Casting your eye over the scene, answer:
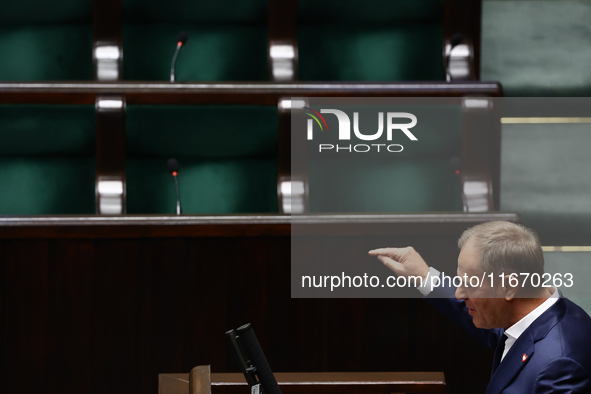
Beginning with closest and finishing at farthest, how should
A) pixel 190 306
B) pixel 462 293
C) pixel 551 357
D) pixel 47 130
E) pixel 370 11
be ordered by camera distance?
1. pixel 551 357
2. pixel 462 293
3. pixel 190 306
4. pixel 47 130
5. pixel 370 11

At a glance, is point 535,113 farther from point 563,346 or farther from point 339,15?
point 563,346

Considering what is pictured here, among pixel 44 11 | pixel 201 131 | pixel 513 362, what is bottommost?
pixel 513 362

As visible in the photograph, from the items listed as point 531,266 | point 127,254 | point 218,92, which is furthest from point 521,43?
point 127,254

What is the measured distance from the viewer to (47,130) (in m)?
1.67

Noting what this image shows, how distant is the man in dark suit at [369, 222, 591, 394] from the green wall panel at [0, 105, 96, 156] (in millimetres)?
1183

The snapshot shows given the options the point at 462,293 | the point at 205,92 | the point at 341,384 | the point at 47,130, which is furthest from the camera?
the point at 47,130

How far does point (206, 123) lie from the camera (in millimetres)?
1665

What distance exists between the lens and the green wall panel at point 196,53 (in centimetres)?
176

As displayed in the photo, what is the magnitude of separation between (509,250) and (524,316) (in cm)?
11

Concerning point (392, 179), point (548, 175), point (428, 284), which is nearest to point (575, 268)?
point (548, 175)

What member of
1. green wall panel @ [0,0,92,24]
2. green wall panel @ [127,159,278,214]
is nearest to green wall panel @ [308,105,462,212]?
green wall panel @ [127,159,278,214]

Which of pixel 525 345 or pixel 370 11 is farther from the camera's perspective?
pixel 370 11

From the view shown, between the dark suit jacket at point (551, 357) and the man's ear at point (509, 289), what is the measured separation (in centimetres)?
5

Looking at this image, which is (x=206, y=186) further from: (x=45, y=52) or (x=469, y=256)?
(x=469, y=256)
